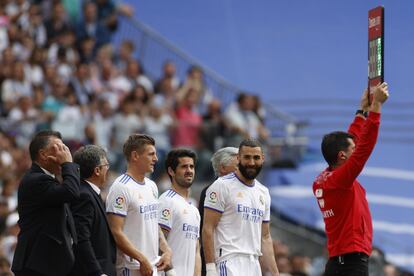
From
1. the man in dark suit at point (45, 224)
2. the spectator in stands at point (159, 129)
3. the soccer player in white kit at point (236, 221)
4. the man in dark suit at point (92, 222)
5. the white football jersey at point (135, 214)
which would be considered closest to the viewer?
the man in dark suit at point (45, 224)

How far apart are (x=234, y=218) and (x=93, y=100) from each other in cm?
947

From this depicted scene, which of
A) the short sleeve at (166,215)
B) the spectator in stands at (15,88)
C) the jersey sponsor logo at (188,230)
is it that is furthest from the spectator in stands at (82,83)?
the jersey sponsor logo at (188,230)

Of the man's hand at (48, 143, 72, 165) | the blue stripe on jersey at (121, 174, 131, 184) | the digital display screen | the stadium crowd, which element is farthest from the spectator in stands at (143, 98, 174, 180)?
the man's hand at (48, 143, 72, 165)

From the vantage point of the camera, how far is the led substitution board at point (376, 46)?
37.8 feet

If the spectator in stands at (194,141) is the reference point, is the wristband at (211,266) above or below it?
below

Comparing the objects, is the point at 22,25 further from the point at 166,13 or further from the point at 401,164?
the point at 401,164

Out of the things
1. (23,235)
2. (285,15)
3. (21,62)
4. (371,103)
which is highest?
(285,15)

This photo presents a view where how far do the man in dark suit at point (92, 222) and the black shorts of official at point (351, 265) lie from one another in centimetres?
206

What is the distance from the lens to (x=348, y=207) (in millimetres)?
11938

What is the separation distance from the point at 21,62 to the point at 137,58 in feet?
14.2

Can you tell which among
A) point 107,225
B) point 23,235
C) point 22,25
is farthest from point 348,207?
point 22,25

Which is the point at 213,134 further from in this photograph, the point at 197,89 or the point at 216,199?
the point at 216,199

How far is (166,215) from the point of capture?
1245 centimetres

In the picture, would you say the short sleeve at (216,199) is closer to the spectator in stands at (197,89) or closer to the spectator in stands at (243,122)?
the spectator in stands at (243,122)
